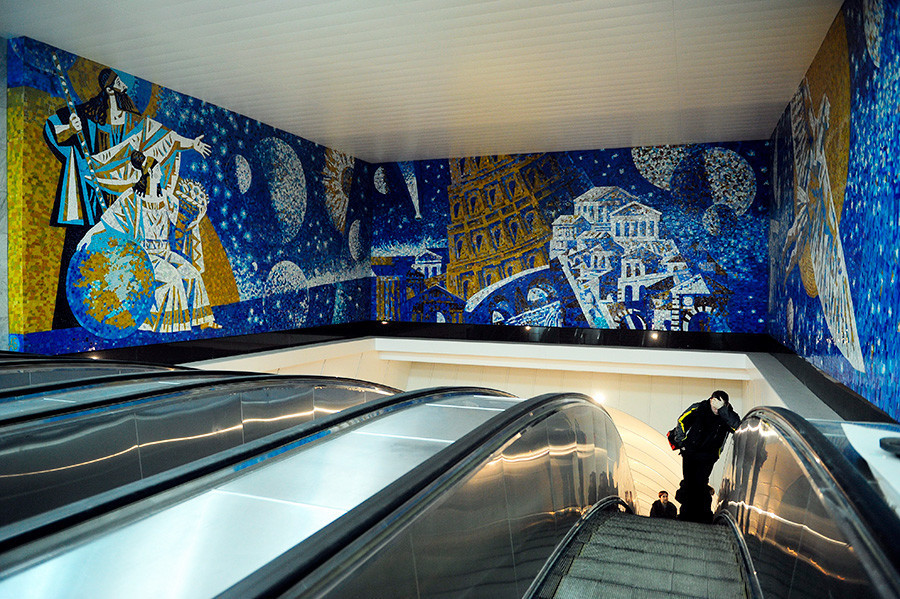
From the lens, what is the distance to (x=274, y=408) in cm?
385

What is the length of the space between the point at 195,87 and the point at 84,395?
6405 mm

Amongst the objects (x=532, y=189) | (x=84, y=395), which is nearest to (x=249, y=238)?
(x=532, y=189)

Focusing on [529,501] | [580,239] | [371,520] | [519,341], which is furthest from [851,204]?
[580,239]

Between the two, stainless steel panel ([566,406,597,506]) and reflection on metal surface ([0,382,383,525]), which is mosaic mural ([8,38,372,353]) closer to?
reflection on metal surface ([0,382,383,525])

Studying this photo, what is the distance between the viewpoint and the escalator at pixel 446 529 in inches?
44.1

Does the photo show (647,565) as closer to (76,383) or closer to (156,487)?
(156,487)

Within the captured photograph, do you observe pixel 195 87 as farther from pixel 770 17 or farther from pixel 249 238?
pixel 770 17

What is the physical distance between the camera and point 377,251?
13008 mm

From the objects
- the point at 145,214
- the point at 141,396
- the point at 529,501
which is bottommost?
the point at 529,501

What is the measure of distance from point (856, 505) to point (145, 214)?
8081mm

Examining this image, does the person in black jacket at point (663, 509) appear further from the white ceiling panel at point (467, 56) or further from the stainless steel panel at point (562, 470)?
the white ceiling panel at point (467, 56)

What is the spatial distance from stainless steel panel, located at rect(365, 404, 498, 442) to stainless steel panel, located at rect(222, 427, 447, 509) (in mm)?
129

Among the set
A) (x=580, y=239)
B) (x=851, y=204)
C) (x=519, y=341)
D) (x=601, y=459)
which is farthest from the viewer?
(x=580, y=239)

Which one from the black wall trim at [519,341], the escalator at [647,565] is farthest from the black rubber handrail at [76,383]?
the black wall trim at [519,341]
